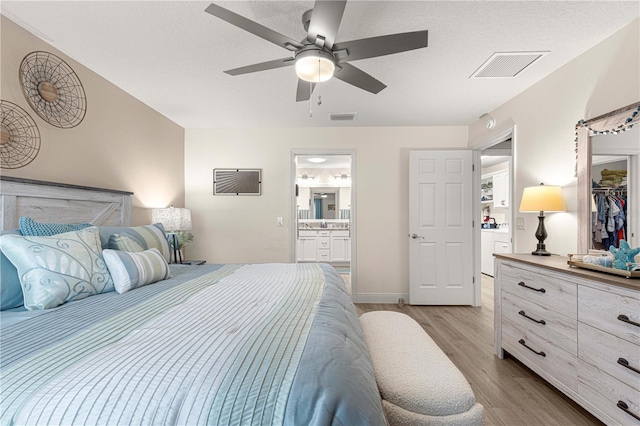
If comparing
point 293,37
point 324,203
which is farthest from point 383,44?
point 324,203

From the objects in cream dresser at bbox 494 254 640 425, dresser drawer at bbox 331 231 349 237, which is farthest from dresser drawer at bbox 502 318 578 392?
dresser drawer at bbox 331 231 349 237

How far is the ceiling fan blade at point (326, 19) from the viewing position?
124 centimetres

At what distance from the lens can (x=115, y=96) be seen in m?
2.62

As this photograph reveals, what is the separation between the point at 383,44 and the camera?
57.4 inches

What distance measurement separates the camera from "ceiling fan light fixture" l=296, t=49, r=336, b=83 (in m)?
1.54

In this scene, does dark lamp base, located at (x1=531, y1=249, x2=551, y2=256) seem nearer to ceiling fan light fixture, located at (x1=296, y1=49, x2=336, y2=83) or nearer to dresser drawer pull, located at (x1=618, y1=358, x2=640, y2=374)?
dresser drawer pull, located at (x1=618, y1=358, x2=640, y2=374)

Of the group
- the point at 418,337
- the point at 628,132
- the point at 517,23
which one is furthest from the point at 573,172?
the point at 418,337

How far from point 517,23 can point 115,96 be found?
129 inches

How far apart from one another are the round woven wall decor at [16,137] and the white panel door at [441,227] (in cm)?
361

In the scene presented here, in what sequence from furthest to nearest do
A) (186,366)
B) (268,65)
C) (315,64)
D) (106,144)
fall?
1. (106,144)
2. (268,65)
3. (315,64)
4. (186,366)

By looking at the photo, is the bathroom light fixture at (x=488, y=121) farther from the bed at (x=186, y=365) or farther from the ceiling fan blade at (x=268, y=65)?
the bed at (x=186, y=365)

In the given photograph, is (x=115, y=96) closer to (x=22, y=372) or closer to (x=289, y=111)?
(x=289, y=111)

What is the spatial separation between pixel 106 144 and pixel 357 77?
2.29 metres

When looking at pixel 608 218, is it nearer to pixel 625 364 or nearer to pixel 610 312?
pixel 610 312
